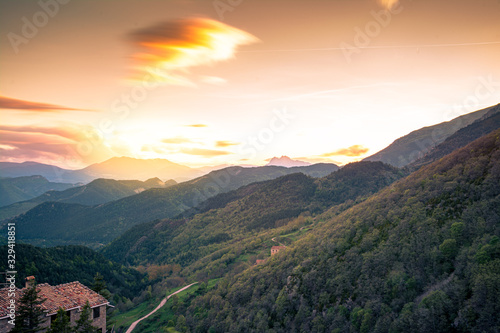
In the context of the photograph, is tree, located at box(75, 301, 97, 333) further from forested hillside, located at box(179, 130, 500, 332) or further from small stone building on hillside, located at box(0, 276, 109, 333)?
forested hillside, located at box(179, 130, 500, 332)

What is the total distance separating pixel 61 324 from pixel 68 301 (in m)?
4.18

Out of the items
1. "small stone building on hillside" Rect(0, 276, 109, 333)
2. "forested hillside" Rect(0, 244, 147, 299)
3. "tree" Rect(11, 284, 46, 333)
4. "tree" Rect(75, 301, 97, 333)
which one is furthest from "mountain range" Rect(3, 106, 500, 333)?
"tree" Rect(11, 284, 46, 333)

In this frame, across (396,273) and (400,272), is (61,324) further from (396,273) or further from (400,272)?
(400,272)

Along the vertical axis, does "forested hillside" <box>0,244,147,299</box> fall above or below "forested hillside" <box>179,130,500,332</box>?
below

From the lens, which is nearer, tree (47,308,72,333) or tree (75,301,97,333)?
tree (47,308,72,333)

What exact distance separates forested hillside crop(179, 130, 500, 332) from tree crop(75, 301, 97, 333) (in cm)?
4234

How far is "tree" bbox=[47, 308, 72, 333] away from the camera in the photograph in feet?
101

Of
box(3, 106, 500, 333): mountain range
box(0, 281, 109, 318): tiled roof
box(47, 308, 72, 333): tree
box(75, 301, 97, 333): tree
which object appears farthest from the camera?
box(3, 106, 500, 333): mountain range

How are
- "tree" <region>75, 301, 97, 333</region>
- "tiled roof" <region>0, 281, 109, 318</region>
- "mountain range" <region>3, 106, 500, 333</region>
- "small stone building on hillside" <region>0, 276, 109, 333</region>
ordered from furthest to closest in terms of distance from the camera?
"mountain range" <region>3, 106, 500, 333</region> < "tree" <region>75, 301, 97, 333</region> < "tiled roof" <region>0, 281, 109, 318</region> < "small stone building on hillside" <region>0, 276, 109, 333</region>

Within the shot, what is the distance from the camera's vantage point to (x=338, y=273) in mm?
70125

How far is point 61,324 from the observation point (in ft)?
102

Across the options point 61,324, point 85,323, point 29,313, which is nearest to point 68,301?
point 85,323

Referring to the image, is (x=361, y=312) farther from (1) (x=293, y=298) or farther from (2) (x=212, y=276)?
(2) (x=212, y=276)

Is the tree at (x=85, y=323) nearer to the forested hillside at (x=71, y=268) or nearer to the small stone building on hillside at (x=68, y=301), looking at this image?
the small stone building on hillside at (x=68, y=301)
